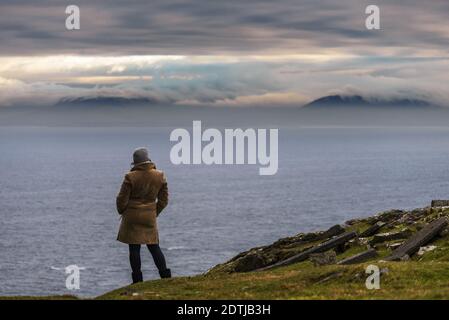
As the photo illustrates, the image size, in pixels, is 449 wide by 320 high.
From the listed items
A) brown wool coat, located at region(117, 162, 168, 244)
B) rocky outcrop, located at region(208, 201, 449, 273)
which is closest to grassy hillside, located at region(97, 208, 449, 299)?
rocky outcrop, located at region(208, 201, 449, 273)

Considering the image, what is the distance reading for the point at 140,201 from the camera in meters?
26.1

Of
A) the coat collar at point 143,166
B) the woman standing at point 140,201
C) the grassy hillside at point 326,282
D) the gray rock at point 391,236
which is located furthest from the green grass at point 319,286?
the gray rock at point 391,236

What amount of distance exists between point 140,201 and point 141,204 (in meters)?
0.10

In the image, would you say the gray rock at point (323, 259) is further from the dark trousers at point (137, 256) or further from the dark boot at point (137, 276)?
the dark boot at point (137, 276)

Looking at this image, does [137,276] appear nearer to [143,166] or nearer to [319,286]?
[143,166]

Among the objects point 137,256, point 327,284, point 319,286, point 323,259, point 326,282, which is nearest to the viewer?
point 319,286

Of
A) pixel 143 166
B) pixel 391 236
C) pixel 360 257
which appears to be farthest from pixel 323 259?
pixel 143 166

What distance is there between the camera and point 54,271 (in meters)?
155

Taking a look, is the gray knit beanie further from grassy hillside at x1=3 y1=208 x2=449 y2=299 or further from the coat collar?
grassy hillside at x1=3 y1=208 x2=449 y2=299

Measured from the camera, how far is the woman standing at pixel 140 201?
84.6 feet

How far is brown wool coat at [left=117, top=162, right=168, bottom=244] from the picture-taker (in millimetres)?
25859
